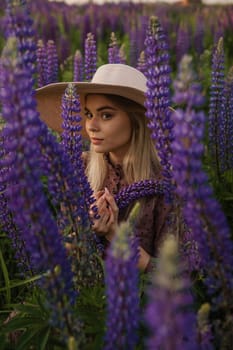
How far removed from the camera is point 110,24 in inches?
389

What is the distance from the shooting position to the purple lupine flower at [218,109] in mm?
3873

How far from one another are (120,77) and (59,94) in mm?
459

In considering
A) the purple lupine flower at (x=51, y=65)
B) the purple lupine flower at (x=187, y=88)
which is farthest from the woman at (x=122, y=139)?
the purple lupine flower at (x=51, y=65)

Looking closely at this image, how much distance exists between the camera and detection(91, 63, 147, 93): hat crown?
3149 mm

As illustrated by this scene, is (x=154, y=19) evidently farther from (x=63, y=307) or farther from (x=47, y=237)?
(x=63, y=307)

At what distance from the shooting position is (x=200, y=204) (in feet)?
5.58

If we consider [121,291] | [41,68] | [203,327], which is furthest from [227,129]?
[121,291]

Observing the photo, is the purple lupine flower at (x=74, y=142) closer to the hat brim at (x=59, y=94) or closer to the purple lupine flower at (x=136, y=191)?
the hat brim at (x=59, y=94)

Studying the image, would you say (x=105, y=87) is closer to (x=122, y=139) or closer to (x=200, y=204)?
(x=122, y=139)

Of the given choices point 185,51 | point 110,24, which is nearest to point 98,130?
point 185,51

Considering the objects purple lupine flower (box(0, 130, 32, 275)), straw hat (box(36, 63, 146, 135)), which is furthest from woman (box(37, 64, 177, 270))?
purple lupine flower (box(0, 130, 32, 275))

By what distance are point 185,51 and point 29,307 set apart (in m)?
6.29

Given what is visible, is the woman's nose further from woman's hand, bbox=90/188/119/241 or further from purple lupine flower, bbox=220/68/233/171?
purple lupine flower, bbox=220/68/233/171

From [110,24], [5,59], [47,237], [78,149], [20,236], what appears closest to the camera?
[5,59]
